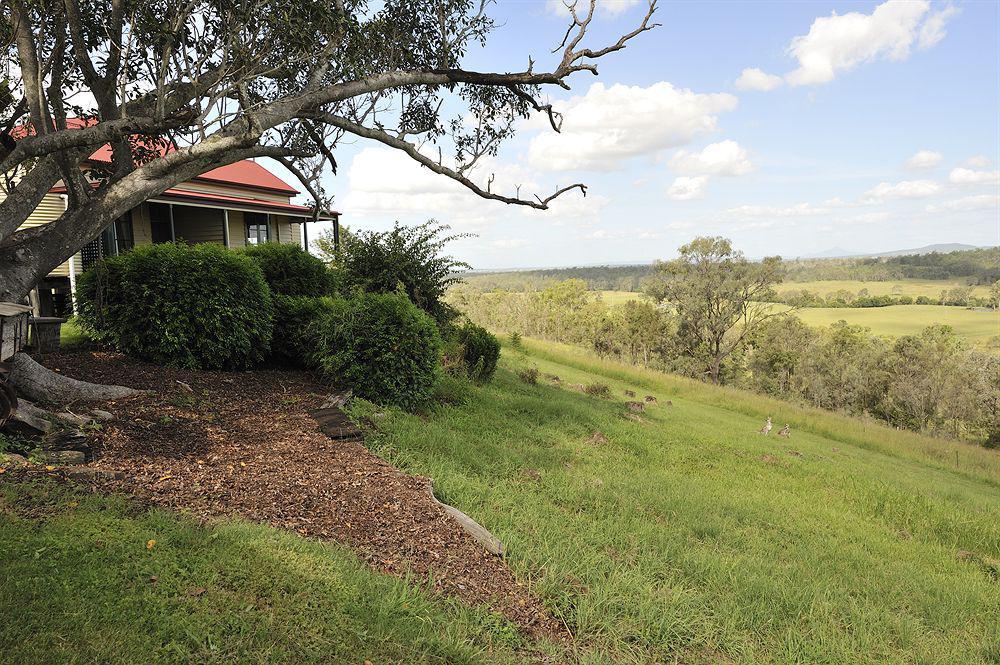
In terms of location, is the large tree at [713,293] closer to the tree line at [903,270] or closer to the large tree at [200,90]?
the large tree at [200,90]

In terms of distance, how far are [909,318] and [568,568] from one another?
99.6 meters

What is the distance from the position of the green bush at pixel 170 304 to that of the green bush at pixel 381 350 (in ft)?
4.26

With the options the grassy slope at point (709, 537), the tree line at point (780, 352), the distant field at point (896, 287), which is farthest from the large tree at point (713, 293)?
the distant field at point (896, 287)

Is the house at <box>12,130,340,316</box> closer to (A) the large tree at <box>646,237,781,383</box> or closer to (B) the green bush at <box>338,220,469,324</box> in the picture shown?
(B) the green bush at <box>338,220,469,324</box>

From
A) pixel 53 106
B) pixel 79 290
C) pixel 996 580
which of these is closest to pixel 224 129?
pixel 53 106

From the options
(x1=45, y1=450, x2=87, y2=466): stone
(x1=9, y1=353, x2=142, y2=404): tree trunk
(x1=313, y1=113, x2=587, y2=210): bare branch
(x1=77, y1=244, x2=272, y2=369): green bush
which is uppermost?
(x1=313, y1=113, x2=587, y2=210): bare branch

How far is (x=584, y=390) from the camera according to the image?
592 inches

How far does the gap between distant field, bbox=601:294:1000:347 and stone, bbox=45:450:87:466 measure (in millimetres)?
66030

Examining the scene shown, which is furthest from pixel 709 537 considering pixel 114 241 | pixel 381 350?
pixel 114 241

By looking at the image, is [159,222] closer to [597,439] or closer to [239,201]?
[239,201]

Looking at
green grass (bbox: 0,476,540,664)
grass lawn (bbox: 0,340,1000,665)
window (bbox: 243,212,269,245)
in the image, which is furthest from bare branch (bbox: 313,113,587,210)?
window (bbox: 243,212,269,245)

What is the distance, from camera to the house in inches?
667

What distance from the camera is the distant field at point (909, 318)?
Result: 73.1 meters

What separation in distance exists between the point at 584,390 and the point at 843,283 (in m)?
128
